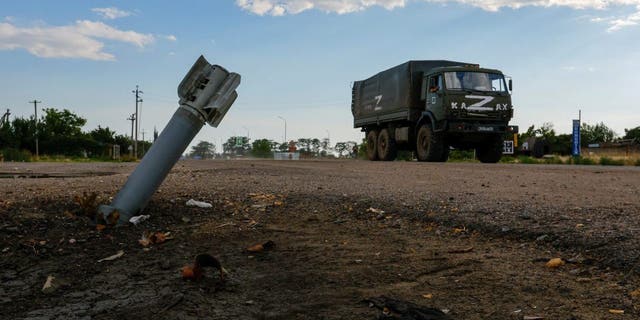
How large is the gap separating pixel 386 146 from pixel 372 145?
2.08 m

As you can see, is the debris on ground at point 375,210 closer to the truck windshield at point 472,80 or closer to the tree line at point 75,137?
the truck windshield at point 472,80

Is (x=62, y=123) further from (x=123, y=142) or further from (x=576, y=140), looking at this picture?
(x=576, y=140)

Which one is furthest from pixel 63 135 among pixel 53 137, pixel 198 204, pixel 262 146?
pixel 198 204

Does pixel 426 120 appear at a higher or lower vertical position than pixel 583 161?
higher

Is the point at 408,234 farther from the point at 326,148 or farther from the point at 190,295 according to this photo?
the point at 326,148

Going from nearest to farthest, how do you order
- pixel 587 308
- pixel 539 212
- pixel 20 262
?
pixel 587 308 < pixel 20 262 < pixel 539 212

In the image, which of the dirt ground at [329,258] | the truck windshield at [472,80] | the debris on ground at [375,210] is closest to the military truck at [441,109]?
the truck windshield at [472,80]

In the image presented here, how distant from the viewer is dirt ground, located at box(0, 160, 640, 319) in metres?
2.17

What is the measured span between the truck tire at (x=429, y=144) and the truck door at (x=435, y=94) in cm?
73

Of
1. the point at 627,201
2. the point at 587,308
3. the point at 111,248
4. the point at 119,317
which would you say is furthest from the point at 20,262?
the point at 627,201

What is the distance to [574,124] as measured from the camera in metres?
27.1

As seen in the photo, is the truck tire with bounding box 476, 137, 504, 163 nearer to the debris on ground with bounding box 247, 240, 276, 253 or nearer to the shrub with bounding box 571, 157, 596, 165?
the shrub with bounding box 571, 157, 596, 165

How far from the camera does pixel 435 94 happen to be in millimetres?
15609

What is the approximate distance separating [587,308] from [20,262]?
2.89 meters
